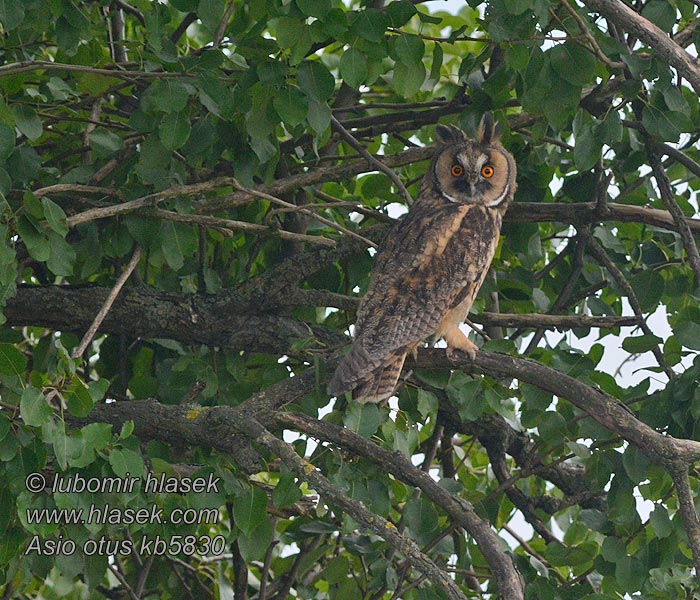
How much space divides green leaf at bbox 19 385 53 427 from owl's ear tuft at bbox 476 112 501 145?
6.15ft

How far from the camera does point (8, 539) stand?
2609 mm

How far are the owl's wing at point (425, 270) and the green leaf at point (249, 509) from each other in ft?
2.35

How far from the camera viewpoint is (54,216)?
8.86 ft

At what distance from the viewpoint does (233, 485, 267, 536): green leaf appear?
268 cm

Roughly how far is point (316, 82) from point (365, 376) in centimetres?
86

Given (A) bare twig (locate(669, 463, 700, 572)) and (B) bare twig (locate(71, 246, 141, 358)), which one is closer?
(A) bare twig (locate(669, 463, 700, 572))

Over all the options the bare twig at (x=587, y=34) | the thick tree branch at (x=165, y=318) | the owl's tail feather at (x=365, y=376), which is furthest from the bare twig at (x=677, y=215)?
the thick tree branch at (x=165, y=318)

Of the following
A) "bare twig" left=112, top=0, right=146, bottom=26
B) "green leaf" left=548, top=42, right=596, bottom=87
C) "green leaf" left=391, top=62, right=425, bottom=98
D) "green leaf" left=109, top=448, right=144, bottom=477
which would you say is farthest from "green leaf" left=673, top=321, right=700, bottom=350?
"bare twig" left=112, top=0, right=146, bottom=26

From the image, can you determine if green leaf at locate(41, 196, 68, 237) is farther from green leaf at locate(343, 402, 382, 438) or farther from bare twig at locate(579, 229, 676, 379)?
bare twig at locate(579, 229, 676, 379)

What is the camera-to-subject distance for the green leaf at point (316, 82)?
9.41ft

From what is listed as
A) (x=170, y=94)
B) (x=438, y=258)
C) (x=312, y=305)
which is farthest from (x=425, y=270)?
(x=170, y=94)

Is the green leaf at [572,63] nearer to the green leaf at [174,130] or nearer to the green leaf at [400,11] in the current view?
the green leaf at [400,11]

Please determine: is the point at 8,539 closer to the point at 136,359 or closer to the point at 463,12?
the point at 136,359

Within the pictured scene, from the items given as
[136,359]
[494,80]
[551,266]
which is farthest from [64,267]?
[551,266]
